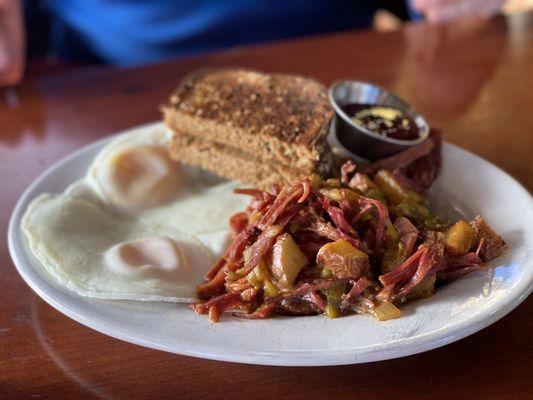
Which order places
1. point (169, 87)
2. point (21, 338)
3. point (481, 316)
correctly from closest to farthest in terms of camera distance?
point (481, 316)
point (21, 338)
point (169, 87)

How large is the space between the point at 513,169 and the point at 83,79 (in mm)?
2187

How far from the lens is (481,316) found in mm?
1343

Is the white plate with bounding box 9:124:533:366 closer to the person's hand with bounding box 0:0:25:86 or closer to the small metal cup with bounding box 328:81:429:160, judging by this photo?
the small metal cup with bounding box 328:81:429:160

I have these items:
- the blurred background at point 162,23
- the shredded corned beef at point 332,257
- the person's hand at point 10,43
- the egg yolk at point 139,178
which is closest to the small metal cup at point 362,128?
the shredded corned beef at point 332,257

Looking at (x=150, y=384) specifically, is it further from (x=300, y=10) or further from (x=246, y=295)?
(x=300, y=10)

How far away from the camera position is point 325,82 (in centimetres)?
303

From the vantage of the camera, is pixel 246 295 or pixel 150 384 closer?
pixel 150 384

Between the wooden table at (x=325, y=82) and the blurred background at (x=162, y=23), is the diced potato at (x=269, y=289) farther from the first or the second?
the blurred background at (x=162, y=23)

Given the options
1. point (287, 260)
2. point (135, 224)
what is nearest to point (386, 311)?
point (287, 260)

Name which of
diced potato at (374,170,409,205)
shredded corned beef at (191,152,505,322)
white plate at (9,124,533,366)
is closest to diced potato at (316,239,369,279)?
shredded corned beef at (191,152,505,322)

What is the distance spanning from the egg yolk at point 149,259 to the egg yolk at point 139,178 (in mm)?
318

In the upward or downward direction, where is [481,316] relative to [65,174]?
upward

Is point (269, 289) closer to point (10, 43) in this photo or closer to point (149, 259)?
point (149, 259)

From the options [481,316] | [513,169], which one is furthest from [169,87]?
[481,316]
